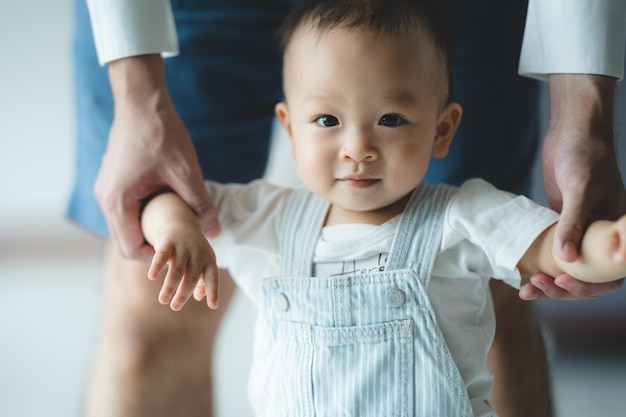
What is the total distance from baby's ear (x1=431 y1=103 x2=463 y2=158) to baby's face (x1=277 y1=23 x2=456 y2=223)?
0.03 metres

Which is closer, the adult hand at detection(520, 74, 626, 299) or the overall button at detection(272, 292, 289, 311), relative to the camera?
the adult hand at detection(520, 74, 626, 299)

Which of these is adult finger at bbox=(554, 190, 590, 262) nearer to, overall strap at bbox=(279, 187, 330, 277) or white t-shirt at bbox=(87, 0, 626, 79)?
white t-shirt at bbox=(87, 0, 626, 79)

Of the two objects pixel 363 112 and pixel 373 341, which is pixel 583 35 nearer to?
pixel 363 112

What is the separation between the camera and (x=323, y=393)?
0.88 metres

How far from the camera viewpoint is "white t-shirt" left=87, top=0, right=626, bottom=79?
898mm

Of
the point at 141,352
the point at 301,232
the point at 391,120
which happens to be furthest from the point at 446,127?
the point at 141,352

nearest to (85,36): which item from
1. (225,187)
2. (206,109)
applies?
(206,109)

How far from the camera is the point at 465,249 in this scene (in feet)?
2.93

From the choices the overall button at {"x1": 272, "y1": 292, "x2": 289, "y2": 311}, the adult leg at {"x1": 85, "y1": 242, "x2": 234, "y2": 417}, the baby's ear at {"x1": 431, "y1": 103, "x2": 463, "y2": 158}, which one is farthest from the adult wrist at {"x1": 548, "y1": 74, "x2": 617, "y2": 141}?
the adult leg at {"x1": 85, "y1": 242, "x2": 234, "y2": 417}

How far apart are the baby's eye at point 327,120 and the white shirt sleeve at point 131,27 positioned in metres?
0.25

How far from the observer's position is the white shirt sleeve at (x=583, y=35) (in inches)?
35.3

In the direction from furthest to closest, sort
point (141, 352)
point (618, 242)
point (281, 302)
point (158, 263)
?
1. point (141, 352)
2. point (281, 302)
3. point (158, 263)
4. point (618, 242)

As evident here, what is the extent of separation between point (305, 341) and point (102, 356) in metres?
0.40

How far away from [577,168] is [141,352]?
0.65 metres
